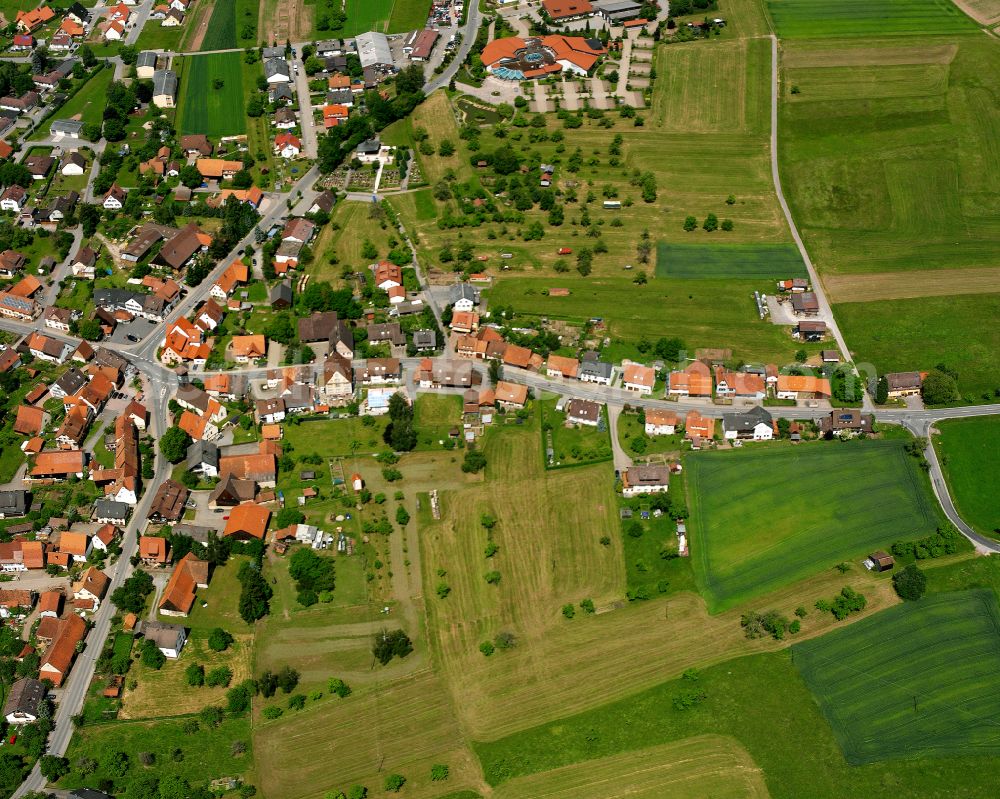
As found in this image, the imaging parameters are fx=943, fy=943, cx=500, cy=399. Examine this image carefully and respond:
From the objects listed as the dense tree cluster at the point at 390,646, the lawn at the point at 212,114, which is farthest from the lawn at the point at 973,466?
the lawn at the point at 212,114

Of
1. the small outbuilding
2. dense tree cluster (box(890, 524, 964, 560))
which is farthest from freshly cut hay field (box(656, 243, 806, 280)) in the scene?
the small outbuilding

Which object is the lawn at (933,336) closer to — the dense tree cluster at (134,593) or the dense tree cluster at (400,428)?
the dense tree cluster at (400,428)

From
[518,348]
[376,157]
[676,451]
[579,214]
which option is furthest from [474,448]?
[376,157]

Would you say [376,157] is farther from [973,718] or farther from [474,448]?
[973,718]

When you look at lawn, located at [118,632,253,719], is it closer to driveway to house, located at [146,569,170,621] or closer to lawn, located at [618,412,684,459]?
driveway to house, located at [146,569,170,621]

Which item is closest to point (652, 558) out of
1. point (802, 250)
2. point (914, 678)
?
point (914, 678)

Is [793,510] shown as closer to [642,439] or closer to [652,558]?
[652,558]
